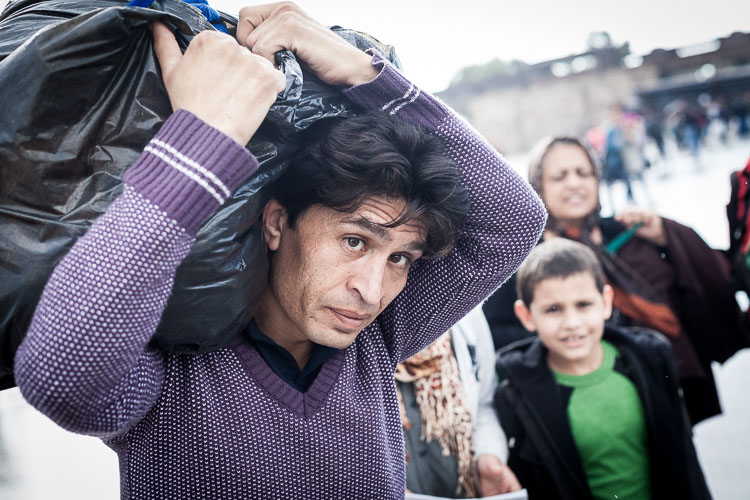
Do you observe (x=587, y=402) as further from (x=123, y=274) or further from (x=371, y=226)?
(x=123, y=274)

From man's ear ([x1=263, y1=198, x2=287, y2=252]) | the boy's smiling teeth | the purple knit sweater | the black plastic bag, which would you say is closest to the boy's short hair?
the boy's smiling teeth

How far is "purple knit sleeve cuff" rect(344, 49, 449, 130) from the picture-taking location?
123 centimetres

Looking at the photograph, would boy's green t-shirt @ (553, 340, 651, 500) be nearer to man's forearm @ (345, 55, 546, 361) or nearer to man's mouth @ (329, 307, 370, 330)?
man's forearm @ (345, 55, 546, 361)

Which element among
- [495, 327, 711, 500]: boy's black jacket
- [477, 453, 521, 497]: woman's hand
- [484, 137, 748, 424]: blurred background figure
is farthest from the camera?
[484, 137, 748, 424]: blurred background figure

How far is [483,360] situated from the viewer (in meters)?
2.36

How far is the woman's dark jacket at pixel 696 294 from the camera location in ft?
10.1

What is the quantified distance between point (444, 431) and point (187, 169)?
158 centimetres

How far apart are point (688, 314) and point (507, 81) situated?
100 feet

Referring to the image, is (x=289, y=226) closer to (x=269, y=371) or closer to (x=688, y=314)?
(x=269, y=371)

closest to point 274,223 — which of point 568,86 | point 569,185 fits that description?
point 569,185

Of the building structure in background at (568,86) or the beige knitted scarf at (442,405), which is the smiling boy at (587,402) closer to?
the beige knitted scarf at (442,405)

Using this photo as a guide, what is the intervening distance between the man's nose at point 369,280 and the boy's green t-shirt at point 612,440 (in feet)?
4.68

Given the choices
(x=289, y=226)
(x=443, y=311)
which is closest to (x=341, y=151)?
(x=289, y=226)

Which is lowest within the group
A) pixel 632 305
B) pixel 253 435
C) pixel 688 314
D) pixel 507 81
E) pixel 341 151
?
pixel 688 314
